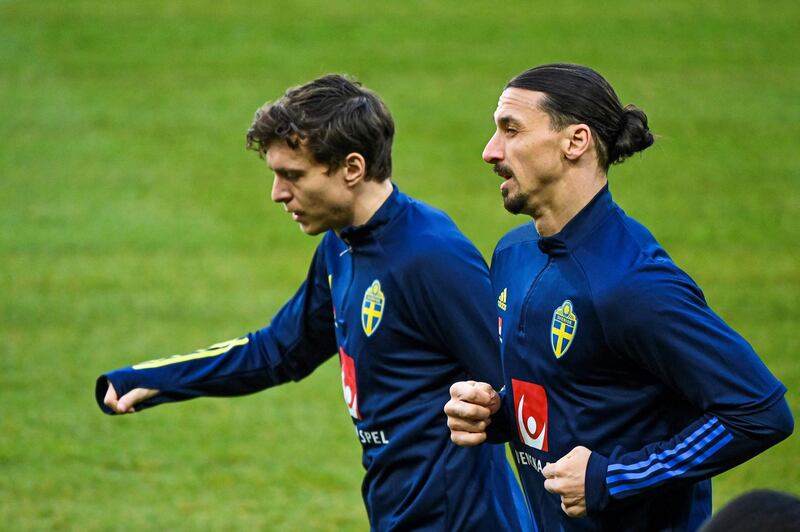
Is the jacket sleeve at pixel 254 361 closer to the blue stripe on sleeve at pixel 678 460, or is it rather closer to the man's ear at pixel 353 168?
the man's ear at pixel 353 168

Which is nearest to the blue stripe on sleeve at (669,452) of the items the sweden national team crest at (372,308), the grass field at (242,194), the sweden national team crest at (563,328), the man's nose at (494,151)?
the sweden national team crest at (563,328)

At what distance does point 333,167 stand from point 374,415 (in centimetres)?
95

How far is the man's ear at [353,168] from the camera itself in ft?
16.3

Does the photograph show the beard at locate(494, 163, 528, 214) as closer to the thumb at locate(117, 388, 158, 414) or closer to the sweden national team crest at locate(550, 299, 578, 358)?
the sweden national team crest at locate(550, 299, 578, 358)

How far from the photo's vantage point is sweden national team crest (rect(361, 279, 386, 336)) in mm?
4785

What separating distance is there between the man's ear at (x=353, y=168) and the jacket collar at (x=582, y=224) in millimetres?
1251

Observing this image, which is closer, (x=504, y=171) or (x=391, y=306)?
(x=504, y=171)

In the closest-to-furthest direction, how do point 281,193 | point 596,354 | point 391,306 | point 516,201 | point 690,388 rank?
point 690,388
point 596,354
point 516,201
point 391,306
point 281,193

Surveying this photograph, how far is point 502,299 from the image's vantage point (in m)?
4.17

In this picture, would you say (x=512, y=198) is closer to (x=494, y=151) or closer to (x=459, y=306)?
(x=494, y=151)

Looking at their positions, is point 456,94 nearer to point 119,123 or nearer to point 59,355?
point 119,123

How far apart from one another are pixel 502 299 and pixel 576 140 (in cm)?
58

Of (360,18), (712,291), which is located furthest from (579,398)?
(360,18)

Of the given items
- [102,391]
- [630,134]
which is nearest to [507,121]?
[630,134]
